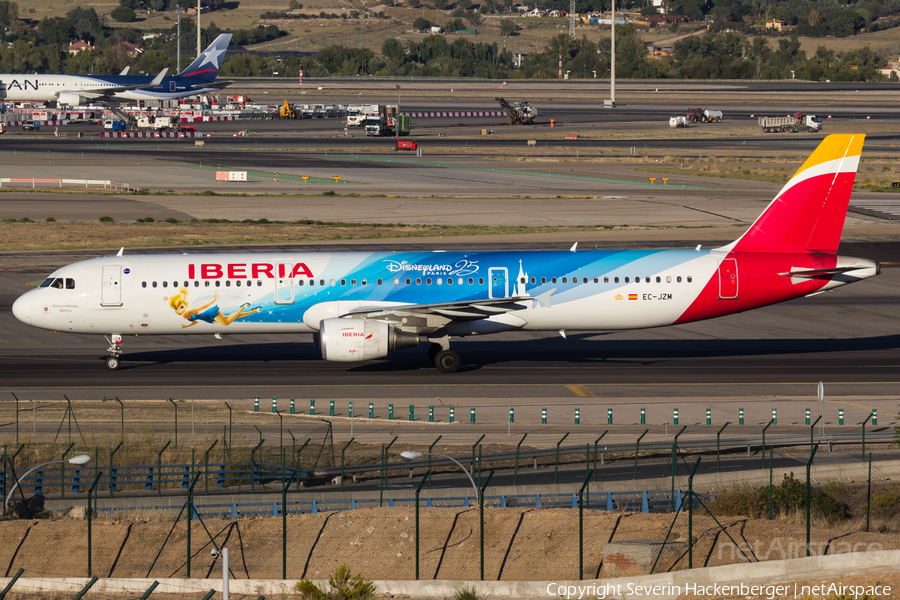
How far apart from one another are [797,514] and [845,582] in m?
4.40

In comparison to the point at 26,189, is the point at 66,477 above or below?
below

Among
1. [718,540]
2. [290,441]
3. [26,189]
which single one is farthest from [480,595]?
[26,189]

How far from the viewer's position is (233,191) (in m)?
101

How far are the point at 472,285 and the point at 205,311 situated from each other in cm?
1150

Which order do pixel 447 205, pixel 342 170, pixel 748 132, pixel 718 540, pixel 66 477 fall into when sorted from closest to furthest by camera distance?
pixel 718 540, pixel 66 477, pixel 447 205, pixel 342 170, pixel 748 132

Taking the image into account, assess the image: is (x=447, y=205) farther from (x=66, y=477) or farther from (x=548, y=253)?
A: (x=66, y=477)

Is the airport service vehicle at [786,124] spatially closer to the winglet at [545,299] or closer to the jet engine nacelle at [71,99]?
the jet engine nacelle at [71,99]

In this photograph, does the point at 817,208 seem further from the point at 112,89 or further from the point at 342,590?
the point at 112,89

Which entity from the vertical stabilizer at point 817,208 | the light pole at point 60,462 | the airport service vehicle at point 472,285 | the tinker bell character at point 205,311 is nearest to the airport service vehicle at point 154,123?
the airport service vehicle at point 472,285

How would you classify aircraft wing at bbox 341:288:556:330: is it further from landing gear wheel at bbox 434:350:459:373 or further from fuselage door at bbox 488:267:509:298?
landing gear wheel at bbox 434:350:459:373

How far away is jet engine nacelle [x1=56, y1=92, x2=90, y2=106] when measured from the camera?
176m

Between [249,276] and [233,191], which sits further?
[233,191]

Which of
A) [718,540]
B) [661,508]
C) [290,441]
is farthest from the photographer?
[290,441]

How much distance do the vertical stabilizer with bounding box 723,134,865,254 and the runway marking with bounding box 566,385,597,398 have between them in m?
9.49
